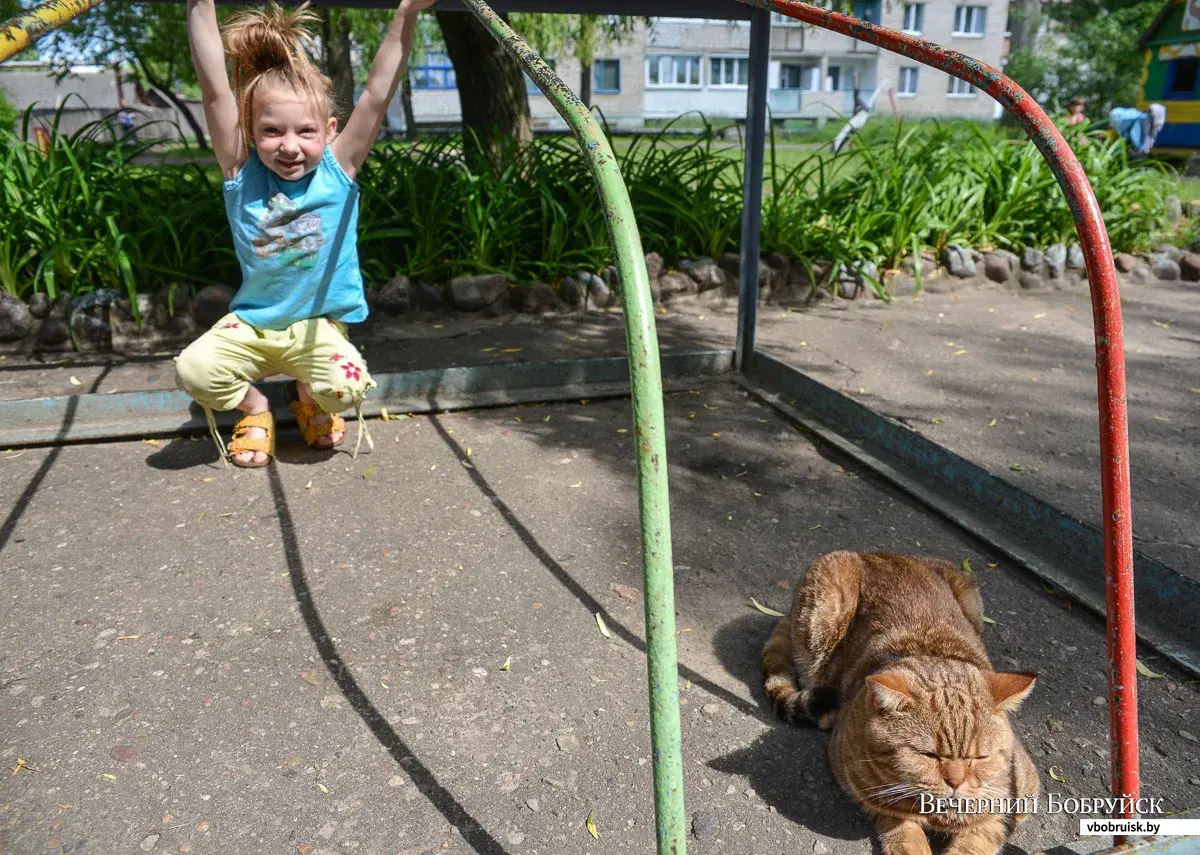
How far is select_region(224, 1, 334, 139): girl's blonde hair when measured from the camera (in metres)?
2.77

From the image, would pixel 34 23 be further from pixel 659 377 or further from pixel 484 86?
pixel 484 86

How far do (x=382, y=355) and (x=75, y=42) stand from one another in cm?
1536

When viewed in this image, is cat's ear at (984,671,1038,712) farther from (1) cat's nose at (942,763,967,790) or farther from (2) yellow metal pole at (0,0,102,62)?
(2) yellow metal pole at (0,0,102,62)

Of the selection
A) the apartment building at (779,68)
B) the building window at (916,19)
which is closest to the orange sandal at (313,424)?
the apartment building at (779,68)

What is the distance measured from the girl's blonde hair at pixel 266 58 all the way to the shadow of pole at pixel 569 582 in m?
1.27

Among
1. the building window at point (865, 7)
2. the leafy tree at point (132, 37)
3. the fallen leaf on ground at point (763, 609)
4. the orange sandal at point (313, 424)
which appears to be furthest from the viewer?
the leafy tree at point (132, 37)

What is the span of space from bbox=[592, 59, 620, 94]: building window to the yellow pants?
4128 cm

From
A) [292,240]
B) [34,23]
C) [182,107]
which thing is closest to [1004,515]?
[292,240]

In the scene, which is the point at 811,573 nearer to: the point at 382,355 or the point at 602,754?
the point at 602,754

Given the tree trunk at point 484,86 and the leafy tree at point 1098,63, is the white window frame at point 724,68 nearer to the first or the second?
the leafy tree at point 1098,63

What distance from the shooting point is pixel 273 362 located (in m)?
3.16

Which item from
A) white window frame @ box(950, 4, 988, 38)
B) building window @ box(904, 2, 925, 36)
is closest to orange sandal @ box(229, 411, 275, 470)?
building window @ box(904, 2, 925, 36)

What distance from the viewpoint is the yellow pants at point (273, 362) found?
3.03 metres

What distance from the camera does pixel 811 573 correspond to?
204cm
